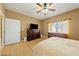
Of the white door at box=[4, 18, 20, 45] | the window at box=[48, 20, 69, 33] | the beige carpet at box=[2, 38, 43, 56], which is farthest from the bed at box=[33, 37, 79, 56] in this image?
the white door at box=[4, 18, 20, 45]

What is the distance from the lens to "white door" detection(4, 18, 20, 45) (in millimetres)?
3191

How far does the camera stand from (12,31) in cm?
340

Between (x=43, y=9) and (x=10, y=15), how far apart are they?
160cm

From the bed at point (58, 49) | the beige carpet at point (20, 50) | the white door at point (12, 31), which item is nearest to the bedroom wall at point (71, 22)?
the beige carpet at point (20, 50)

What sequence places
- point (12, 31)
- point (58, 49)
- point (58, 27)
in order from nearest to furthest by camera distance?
point (58, 49) < point (58, 27) < point (12, 31)

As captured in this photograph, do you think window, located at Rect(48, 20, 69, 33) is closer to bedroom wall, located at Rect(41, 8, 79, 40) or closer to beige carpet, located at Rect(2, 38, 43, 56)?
bedroom wall, located at Rect(41, 8, 79, 40)

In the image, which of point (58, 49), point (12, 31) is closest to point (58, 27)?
point (58, 49)

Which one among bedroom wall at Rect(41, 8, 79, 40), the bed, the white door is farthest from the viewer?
the white door

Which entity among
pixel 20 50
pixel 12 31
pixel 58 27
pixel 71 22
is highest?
Result: pixel 71 22

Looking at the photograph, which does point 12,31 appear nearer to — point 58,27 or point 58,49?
point 58,27

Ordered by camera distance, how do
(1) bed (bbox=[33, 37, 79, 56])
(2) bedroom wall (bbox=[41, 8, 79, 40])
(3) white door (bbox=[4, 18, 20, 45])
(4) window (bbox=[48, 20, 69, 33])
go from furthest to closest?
(3) white door (bbox=[4, 18, 20, 45]) → (2) bedroom wall (bbox=[41, 8, 79, 40]) → (4) window (bbox=[48, 20, 69, 33]) → (1) bed (bbox=[33, 37, 79, 56])

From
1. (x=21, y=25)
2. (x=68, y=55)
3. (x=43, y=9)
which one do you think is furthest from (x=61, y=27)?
(x=21, y=25)

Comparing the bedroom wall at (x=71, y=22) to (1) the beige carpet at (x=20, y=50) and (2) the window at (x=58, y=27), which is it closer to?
(2) the window at (x=58, y=27)

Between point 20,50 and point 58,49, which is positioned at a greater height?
point 58,49
